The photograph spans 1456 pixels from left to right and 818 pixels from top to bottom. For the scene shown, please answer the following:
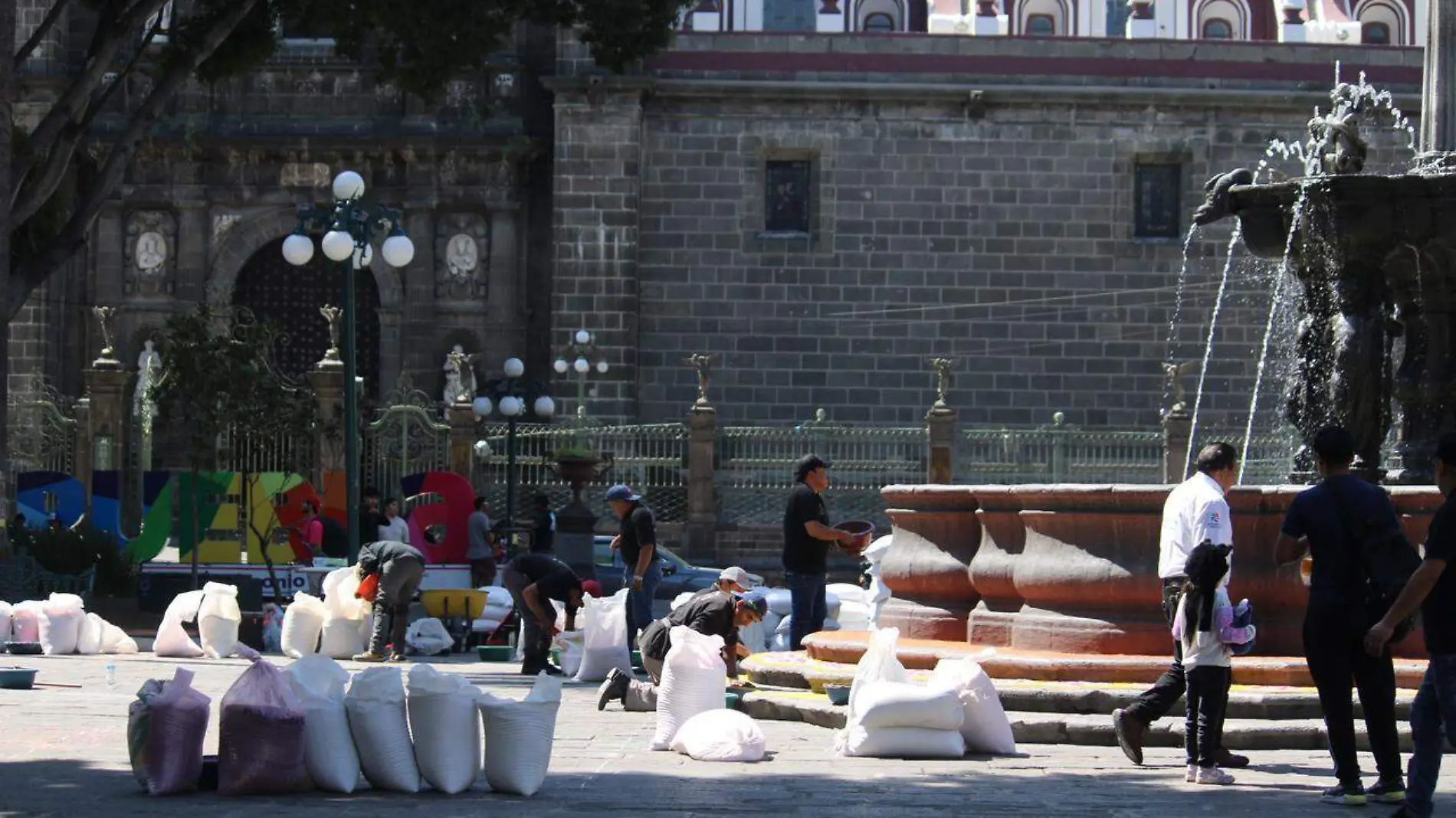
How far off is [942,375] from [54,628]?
1473 centimetres

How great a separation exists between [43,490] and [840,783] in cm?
1905

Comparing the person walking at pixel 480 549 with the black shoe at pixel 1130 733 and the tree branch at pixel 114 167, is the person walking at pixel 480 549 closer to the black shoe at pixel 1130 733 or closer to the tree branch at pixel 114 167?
the tree branch at pixel 114 167

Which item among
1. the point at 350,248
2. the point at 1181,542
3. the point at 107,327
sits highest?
the point at 350,248

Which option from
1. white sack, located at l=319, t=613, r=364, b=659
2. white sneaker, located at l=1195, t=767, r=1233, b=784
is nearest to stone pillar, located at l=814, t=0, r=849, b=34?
white sack, located at l=319, t=613, r=364, b=659

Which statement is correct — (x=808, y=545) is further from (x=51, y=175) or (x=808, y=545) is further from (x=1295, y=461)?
(x=51, y=175)

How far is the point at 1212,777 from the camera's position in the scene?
9.45 metres

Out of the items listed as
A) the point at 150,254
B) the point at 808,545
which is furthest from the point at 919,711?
the point at 150,254

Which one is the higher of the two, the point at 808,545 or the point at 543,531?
the point at 808,545

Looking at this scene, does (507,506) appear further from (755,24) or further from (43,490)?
(755,24)

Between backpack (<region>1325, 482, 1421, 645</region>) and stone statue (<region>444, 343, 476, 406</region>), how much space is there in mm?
23456

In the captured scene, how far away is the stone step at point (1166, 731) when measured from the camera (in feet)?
34.8

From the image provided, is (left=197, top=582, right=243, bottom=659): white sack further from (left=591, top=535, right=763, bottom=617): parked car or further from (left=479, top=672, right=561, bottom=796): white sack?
(left=479, top=672, right=561, bottom=796): white sack

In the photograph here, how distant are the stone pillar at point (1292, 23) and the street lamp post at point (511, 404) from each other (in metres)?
12.8

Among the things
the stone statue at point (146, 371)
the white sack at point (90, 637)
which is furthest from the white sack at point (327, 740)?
the stone statue at point (146, 371)
